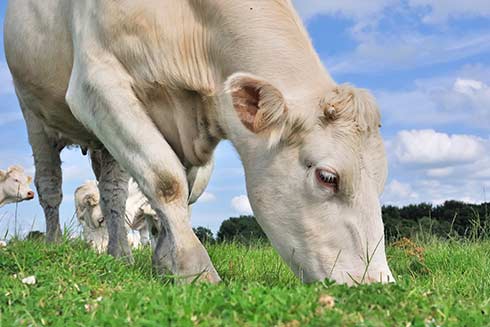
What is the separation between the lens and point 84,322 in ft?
11.9

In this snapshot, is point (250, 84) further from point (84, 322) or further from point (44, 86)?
point (44, 86)

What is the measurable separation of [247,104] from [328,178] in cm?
78

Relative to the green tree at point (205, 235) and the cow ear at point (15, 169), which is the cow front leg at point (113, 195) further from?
the cow ear at point (15, 169)

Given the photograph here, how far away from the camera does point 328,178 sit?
200 inches

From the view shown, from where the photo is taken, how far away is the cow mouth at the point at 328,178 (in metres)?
5.05

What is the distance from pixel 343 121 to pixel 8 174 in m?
17.0

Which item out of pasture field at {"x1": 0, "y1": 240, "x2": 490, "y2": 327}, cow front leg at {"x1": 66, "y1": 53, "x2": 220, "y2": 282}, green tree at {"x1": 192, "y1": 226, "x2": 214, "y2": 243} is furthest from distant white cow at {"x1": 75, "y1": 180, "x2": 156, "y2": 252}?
pasture field at {"x1": 0, "y1": 240, "x2": 490, "y2": 327}

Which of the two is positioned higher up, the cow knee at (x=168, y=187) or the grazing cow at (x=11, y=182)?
the grazing cow at (x=11, y=182)

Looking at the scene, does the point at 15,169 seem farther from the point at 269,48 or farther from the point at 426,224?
the point at 269,48

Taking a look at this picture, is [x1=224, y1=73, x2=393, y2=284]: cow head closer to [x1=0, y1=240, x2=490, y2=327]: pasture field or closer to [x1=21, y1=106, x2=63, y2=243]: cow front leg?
[x1=0, y1=240, x2=490, y2=327]: pasture field

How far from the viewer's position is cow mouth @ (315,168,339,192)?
199 inches

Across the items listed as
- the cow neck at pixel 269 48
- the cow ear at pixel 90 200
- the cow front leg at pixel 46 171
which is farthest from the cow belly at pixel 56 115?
the cow ear at pixel 90 200

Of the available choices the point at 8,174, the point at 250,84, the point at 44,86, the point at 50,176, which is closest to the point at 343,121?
the point at 250,84

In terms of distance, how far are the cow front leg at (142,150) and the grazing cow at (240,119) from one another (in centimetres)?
1
